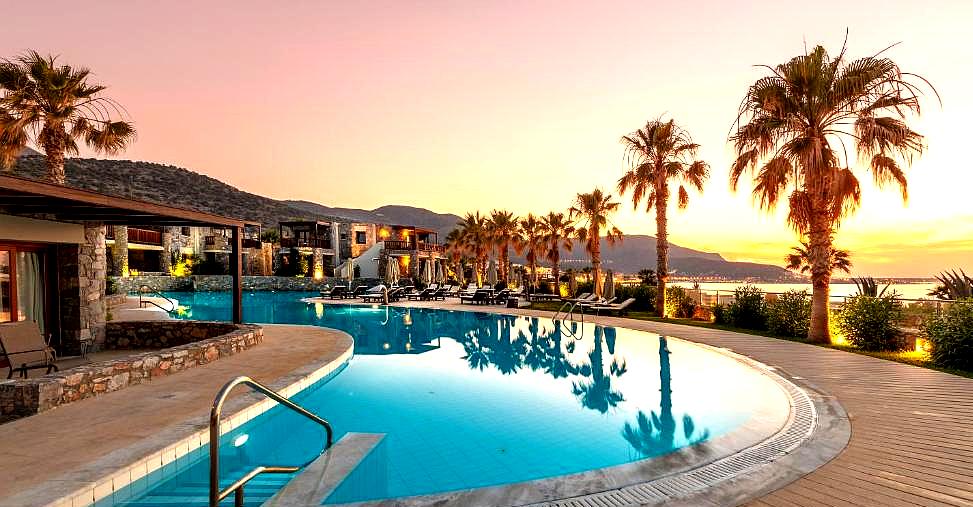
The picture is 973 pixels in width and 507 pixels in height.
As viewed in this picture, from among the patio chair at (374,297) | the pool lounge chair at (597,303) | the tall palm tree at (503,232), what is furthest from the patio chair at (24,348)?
the tall palm tree at (503,232)

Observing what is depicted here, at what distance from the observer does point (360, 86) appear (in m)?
23.1

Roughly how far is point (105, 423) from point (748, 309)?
15497 millimetres

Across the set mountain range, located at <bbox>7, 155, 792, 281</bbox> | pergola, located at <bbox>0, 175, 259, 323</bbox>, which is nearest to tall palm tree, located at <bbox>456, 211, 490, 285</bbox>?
mountain range, located at <bbox>7, 155, 792, 281</bbox>

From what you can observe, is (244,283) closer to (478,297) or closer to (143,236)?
(143,236)

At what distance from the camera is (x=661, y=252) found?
61.5 ft

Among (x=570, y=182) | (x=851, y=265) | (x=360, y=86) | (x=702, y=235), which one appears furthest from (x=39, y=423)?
(x=702, y=235)

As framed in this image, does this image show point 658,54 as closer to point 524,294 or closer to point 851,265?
point 524,294

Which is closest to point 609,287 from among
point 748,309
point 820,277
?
point 748,309

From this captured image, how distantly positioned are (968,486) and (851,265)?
31.7 m

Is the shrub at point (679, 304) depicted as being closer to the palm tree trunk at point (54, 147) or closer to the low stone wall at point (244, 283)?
the palm tree trunk at point (54, 147)

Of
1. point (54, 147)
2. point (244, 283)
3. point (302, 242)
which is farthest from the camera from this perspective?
point (302, 242)

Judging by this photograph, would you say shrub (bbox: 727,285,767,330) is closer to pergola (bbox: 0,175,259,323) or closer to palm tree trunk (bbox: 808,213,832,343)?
palm tree trunk (bbox: 808,213,832,343)

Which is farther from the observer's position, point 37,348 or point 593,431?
point 37,348

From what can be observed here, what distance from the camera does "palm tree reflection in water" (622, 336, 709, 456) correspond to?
229 inches
